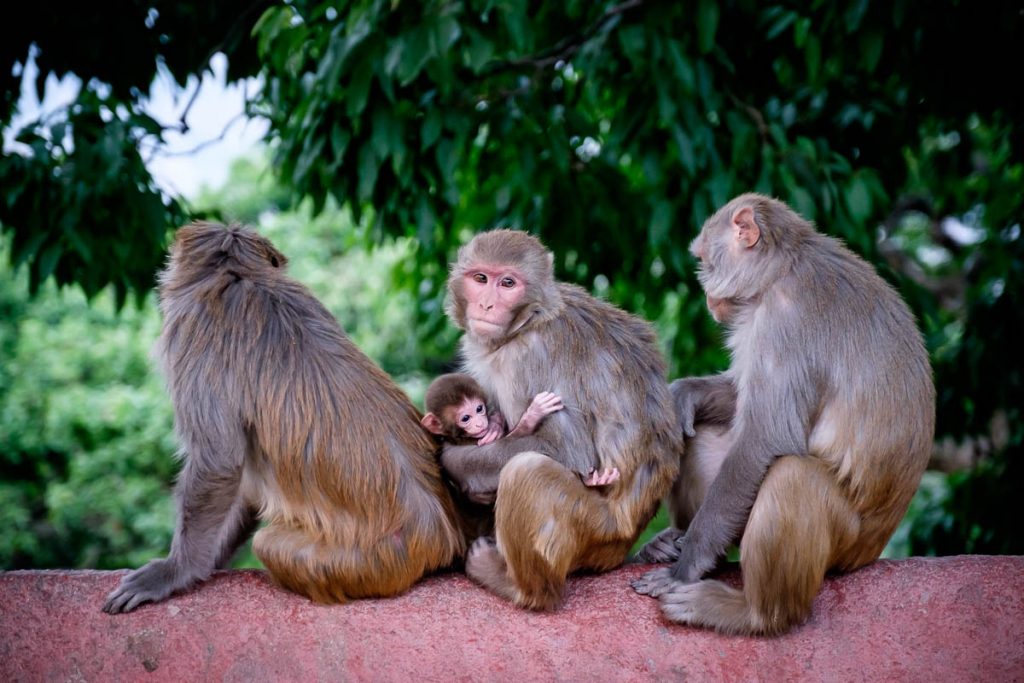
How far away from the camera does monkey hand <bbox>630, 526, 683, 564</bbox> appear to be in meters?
4.33

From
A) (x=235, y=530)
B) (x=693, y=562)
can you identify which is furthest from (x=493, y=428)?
(x=235, y=530)

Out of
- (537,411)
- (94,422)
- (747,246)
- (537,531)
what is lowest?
(94,422)

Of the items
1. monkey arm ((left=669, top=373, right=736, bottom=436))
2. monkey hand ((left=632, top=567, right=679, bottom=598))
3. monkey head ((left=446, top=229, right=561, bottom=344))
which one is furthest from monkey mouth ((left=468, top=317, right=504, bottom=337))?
monkey hand ((left=632, top=567, right=679, bottom=598))

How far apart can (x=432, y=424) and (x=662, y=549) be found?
1.08 m

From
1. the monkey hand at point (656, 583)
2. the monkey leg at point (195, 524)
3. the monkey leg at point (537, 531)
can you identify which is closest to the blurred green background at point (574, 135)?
the monkey leg at point (195, 524)

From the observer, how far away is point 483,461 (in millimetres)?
4039

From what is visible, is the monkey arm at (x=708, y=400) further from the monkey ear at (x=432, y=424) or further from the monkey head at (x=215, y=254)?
the monkey head at (x=215, y=254)

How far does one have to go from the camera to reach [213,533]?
3.94m

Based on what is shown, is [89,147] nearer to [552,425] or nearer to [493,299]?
[493,299]

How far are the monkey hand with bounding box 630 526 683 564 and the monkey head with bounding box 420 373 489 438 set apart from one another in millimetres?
853

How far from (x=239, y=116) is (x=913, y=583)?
167 inches

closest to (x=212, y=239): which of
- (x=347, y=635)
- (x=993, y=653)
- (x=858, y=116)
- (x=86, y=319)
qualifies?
(x=347, y=635)

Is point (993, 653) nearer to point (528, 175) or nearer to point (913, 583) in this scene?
point (913, 583)

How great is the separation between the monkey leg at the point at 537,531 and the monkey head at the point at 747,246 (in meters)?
1.02
